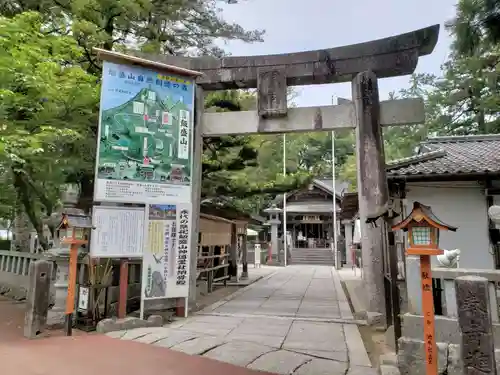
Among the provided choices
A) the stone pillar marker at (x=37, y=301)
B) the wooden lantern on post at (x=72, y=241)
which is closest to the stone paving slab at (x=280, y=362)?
the wooden lantern on post at (x=72, y=241)

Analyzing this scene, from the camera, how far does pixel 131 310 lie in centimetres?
791

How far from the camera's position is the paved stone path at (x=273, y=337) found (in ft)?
15.9

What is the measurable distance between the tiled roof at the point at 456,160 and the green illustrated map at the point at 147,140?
5215 mm

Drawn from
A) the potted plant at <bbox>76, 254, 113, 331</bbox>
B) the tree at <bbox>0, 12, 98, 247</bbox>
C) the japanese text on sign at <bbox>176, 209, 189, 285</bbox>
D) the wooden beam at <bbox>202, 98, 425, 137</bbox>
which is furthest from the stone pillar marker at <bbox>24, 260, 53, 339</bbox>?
the wooden beam at <bbox>202, 98, 425, 137</bbox>

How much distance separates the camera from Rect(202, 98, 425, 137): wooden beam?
813 cm

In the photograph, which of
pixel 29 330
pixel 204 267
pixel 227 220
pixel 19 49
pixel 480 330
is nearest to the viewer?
pixel 480 330

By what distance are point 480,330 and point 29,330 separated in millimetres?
6372

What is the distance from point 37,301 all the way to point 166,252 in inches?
91.9

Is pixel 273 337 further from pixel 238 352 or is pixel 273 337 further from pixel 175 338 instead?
pixel 175 338

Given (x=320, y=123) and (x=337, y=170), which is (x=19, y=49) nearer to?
(x=320, y=123)

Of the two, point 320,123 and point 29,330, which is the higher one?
point 320,123

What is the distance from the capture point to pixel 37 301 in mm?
6145

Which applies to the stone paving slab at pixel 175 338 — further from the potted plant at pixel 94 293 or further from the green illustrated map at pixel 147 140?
the green illustrated map at pixel 147 140

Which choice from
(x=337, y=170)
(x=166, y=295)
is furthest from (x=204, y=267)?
(x=337, y=170)
